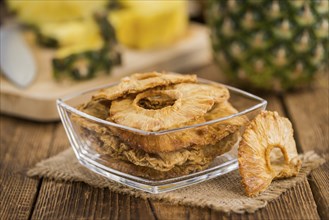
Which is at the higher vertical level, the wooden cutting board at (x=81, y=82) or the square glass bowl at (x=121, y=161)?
the square glass bowl at (x=121, y=161)

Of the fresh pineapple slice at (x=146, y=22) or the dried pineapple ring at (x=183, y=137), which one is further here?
the fresh pineapple slice at (x=146, y=22)

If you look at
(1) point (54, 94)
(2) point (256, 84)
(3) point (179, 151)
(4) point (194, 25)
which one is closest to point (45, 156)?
(1) point (54, 94)

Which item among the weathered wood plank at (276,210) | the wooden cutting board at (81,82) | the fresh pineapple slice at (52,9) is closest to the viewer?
the weathered wood plank at (276,210)

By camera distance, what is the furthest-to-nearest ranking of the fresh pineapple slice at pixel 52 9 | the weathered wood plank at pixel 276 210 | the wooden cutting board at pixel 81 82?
the fresh pineapple slice at pixel 52 9 < the wooden cutting board at pixel 81 82 < the weathered wood plank at pixel 276 210

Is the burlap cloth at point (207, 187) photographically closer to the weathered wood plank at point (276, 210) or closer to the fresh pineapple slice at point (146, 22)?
the weathered wood plank at point (276, 210)

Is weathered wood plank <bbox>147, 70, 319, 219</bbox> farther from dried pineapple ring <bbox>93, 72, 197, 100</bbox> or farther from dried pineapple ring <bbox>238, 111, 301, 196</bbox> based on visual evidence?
dried pineapple ring <bbox>93, 72, 197, 100</bbox>

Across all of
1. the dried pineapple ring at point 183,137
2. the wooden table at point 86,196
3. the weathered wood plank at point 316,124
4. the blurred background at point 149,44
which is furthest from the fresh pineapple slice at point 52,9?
the dried pineapple ring at point 183,137

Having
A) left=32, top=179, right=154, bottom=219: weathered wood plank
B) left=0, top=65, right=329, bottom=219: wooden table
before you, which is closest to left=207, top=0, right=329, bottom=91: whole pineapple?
left=0, top=65, right=329, bottom=219: wooden table

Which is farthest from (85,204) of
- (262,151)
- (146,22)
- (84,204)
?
(146,22)
